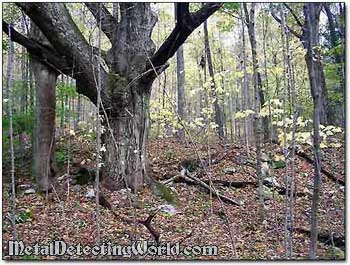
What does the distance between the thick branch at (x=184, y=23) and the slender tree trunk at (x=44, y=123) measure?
1.31 meters

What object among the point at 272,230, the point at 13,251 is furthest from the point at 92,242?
the point at 272,230

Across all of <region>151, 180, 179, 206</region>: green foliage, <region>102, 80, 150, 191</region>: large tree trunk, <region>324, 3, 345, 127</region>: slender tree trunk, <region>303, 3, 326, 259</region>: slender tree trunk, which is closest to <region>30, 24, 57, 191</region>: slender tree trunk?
<region>102, 80, 150, 191</region>: large tree trunk

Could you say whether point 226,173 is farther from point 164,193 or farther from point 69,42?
point 69,42

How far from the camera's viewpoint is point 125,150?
165 inches

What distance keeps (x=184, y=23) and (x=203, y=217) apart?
174 cm

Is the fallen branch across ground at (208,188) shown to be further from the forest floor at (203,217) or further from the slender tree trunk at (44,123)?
the slender tree trunk at (44,123)

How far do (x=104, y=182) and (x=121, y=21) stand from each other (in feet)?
5.44

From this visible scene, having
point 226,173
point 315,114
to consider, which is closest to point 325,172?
point 226,173

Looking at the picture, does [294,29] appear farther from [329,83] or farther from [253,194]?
[253,194]

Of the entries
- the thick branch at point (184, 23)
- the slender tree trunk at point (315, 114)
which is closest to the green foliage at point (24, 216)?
the thick branch at point (184, 23)

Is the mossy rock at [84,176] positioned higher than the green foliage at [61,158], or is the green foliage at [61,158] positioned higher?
the green foliage at [61,158]

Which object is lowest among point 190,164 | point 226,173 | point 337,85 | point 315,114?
point 226,173

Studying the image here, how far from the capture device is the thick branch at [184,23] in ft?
11.4

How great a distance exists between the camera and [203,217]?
3.75m
